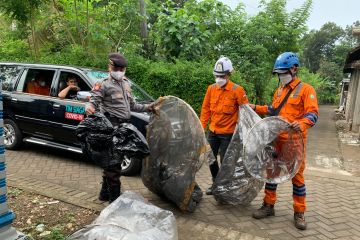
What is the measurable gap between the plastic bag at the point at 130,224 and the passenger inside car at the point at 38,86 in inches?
161

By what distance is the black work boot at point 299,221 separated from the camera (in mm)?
4223

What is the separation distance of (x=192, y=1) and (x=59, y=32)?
15.1 ft

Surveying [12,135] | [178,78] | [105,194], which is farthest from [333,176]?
[12,135]

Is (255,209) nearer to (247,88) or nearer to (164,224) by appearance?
(164,224)

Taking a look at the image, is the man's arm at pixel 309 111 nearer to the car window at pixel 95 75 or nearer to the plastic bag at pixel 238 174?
the plastic bag at pixel 238 174

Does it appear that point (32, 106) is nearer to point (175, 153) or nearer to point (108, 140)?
point (108, 140)

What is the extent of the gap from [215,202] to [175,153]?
1082 mm

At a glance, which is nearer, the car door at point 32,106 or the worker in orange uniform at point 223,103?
the worker in orange uniform at point 223,103

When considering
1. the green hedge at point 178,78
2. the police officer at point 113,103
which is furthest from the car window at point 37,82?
the police officer at point 113,103

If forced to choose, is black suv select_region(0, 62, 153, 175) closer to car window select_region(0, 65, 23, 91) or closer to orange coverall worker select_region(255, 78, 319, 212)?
car window select_region(0, 65, 23, 91)

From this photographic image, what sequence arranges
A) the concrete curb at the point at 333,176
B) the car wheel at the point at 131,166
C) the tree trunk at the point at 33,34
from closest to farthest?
the car wheel at the point at 131,166 → the concrete curb at the point at 333,176 → the tree trunk at the point at 33,34

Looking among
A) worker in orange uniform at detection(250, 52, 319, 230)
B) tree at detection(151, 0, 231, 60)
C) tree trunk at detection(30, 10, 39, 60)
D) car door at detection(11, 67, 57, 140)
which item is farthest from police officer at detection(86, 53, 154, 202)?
tree trunk at detection(30, 10, 39, 60)

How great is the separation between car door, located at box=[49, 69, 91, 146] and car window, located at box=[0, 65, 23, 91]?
125 cm

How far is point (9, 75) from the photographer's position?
7.38 metres
